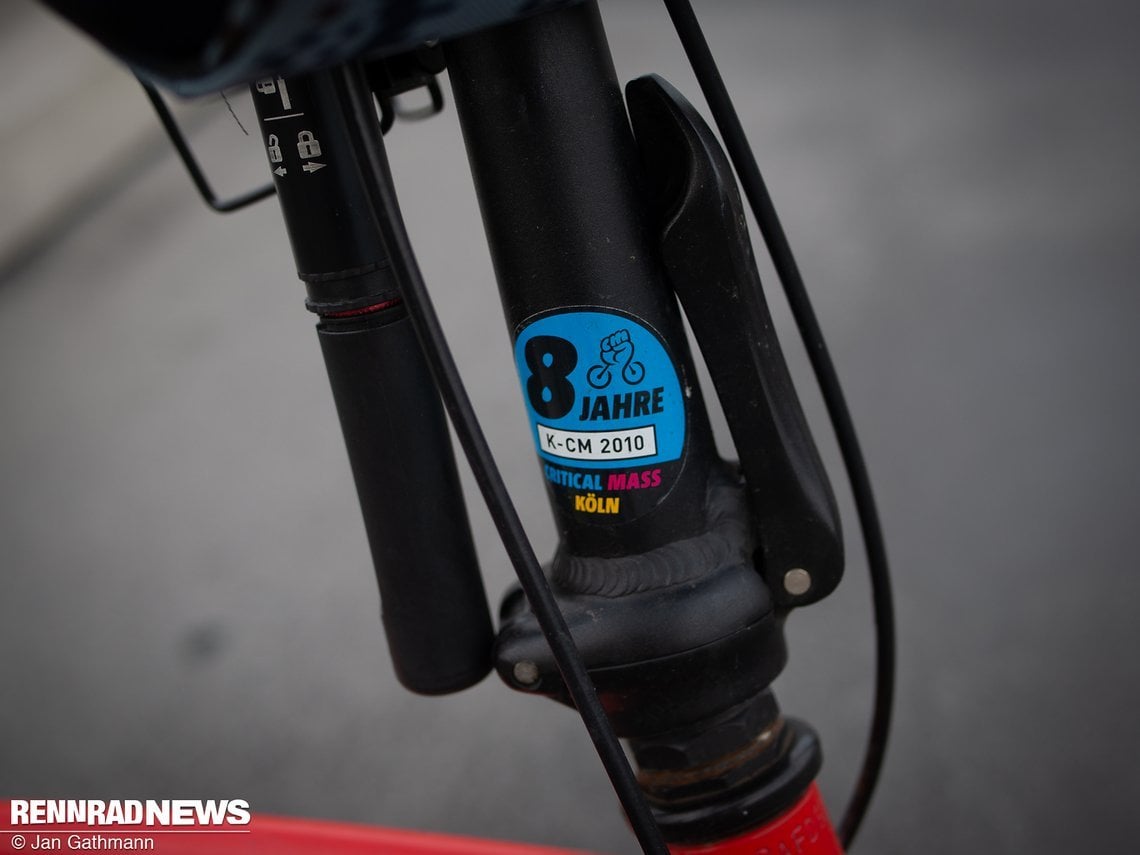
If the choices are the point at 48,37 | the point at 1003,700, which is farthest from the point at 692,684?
the point at 48,37

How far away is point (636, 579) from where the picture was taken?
1.97ft

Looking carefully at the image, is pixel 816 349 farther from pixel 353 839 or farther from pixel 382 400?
pixel 353 839

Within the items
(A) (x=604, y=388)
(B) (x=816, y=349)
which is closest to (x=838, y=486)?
(B) (x=816, y=349)

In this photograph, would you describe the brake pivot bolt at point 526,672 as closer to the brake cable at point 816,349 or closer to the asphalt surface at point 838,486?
the brake cable at point 816,349

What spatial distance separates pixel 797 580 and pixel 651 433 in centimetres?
11

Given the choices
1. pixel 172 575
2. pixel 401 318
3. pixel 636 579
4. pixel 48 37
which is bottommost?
pixel 172 575

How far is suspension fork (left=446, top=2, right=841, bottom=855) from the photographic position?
0.55 meters

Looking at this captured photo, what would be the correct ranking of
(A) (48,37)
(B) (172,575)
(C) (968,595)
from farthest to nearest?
(A) (48,37), (B) (172,575), (C) (968,595)

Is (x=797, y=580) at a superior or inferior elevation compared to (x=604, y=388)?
inferior

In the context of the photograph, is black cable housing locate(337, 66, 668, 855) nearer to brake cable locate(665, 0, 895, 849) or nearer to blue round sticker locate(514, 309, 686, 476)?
blue round sticker locate(514, 309, 686, 476)

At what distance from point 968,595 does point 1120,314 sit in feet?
2.41

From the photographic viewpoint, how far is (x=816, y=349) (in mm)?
654

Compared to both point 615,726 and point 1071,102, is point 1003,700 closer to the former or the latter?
point 615,726

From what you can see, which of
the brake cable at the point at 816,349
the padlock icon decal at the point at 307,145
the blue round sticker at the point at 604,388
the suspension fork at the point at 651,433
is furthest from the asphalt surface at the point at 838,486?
the padlock icon decal at the point at 307,145
